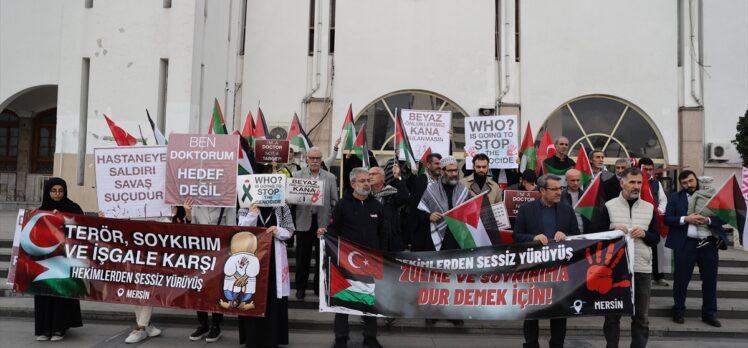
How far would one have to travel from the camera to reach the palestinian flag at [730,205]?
5727mm

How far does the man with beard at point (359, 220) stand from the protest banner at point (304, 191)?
3.28ft

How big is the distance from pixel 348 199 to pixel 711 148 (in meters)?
12.4

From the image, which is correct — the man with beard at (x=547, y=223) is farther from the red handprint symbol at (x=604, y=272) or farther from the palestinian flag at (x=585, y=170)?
the palestinian flag at (x=585, y=170)

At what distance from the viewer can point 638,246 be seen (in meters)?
5.22

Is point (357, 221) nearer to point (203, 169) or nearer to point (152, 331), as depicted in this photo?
point (203, 169)

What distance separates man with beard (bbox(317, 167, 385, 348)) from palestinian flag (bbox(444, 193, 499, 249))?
94cm

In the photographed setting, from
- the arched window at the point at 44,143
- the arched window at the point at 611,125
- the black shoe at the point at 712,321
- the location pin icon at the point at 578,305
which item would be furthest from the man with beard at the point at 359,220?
the arched window at the point at 44,143

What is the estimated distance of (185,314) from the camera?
21.7 feet

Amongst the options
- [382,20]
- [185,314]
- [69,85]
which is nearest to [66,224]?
[185,314]

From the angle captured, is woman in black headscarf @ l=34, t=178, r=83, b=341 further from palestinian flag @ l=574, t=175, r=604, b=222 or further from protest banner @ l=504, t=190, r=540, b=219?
palestinian flag @ l=574, t=175, r=604, b=222

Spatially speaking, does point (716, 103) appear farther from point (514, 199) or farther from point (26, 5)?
point (26, 5)

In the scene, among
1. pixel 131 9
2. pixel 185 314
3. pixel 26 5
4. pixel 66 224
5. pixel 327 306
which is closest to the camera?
pixel 327 306

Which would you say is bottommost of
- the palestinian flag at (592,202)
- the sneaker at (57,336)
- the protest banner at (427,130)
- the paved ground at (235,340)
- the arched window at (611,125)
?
the paved ground at (235,340)

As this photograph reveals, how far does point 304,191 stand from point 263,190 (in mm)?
1011
